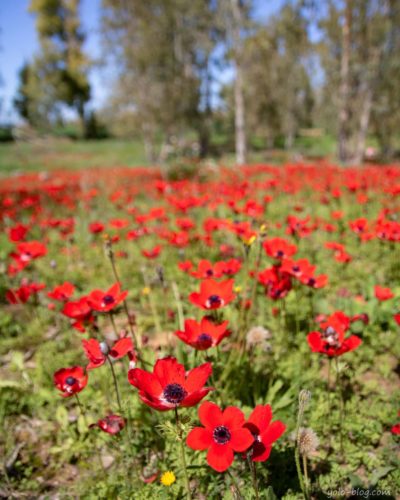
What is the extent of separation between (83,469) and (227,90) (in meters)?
21.6

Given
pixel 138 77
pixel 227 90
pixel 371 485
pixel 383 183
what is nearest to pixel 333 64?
pixel 227 90

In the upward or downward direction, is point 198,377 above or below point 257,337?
above

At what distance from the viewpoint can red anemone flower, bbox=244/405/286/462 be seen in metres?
1.08

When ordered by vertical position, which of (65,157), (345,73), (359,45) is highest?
(359,45)

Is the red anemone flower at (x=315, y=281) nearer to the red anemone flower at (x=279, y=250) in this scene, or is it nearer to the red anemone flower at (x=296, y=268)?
the red anemone flower at (x=296, y=268)

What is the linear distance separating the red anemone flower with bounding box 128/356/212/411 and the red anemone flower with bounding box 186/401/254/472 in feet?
0.30

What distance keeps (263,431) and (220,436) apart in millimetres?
151

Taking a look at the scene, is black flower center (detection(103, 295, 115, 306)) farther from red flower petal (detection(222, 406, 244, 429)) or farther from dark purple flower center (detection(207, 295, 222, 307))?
red flower petal (detection(222, 406, 244, 429))

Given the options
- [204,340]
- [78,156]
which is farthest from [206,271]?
[78,156]

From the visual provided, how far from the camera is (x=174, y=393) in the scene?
1148mm

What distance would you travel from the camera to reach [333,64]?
16.1 meters

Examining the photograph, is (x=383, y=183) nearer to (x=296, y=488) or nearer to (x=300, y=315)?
(x=300, y=315)

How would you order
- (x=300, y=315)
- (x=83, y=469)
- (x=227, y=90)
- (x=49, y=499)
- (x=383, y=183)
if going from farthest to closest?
(x=227, y=90)
(x=383, y=183)
(x=300, y=315)
(x=83, y=469)
(x=49, y=499)

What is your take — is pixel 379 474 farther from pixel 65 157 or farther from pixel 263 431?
pixel 65 157
